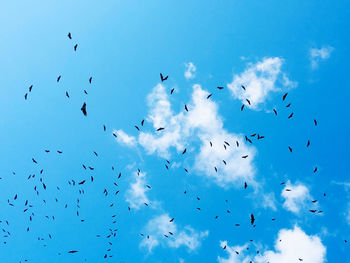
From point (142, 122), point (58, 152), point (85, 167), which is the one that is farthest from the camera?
point (58, 152)

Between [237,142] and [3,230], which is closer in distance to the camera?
[237,142]

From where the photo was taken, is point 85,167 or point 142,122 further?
point 85,167

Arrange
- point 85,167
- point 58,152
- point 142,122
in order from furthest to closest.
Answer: point 58,152 → point 85,167 → point 142,122

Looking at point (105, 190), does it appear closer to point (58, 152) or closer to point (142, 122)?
point (58, 152)

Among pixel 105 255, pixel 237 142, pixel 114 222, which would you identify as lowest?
pixel 105 255

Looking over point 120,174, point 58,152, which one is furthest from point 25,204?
point 120,174

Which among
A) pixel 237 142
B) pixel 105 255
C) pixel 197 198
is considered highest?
pixel 237 142

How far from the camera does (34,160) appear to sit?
68.7 ft

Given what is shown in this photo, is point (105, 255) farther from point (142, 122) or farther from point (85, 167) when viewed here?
point (142, 122)

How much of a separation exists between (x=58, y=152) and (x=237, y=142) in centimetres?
1322

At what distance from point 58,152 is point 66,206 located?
14.1 ft

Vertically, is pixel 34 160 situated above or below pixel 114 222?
above

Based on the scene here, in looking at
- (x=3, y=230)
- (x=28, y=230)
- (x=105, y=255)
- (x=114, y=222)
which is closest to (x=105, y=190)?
(x=114, y=222)

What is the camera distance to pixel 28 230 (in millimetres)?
22250
